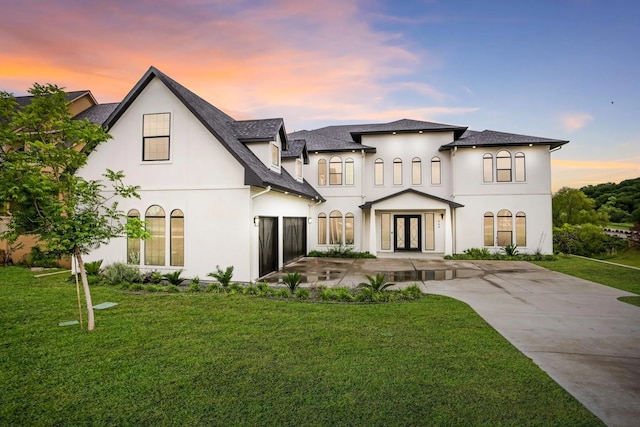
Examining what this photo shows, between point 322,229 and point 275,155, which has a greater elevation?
point 275,155

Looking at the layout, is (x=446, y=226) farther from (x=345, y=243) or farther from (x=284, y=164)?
(x=284, y=164)

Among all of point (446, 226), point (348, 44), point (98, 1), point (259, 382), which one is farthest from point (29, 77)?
point (446, 226)

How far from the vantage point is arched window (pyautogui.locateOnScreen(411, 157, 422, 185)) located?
20.9 meters

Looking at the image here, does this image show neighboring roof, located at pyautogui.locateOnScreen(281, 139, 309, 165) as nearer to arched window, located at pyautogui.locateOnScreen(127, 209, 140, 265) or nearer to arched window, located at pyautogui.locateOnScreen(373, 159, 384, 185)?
arched window, located at pyautogui.locateOnScreen(373, 159, 384, 185)

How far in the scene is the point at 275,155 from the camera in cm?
1452

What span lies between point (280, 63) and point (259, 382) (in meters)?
14.8

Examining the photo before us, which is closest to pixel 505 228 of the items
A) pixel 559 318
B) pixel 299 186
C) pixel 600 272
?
pixel 600 272

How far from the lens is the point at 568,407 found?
3.67m

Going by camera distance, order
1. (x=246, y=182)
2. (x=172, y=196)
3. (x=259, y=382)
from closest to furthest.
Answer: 1. (x=259, y=382)
2. (x=246, y=182)
3. (x=172, y=196)

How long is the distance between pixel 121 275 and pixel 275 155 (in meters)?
7.47

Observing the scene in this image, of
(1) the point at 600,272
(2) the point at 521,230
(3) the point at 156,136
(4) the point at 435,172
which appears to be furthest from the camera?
(4) the point at 435,172

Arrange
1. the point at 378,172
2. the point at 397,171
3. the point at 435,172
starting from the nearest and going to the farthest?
the point at 435,172 → the point at 397,171 → the point at 378,172

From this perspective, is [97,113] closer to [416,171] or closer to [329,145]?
[329,145]

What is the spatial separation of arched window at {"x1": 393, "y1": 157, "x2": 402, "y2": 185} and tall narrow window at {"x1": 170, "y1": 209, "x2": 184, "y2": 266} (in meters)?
13.6
